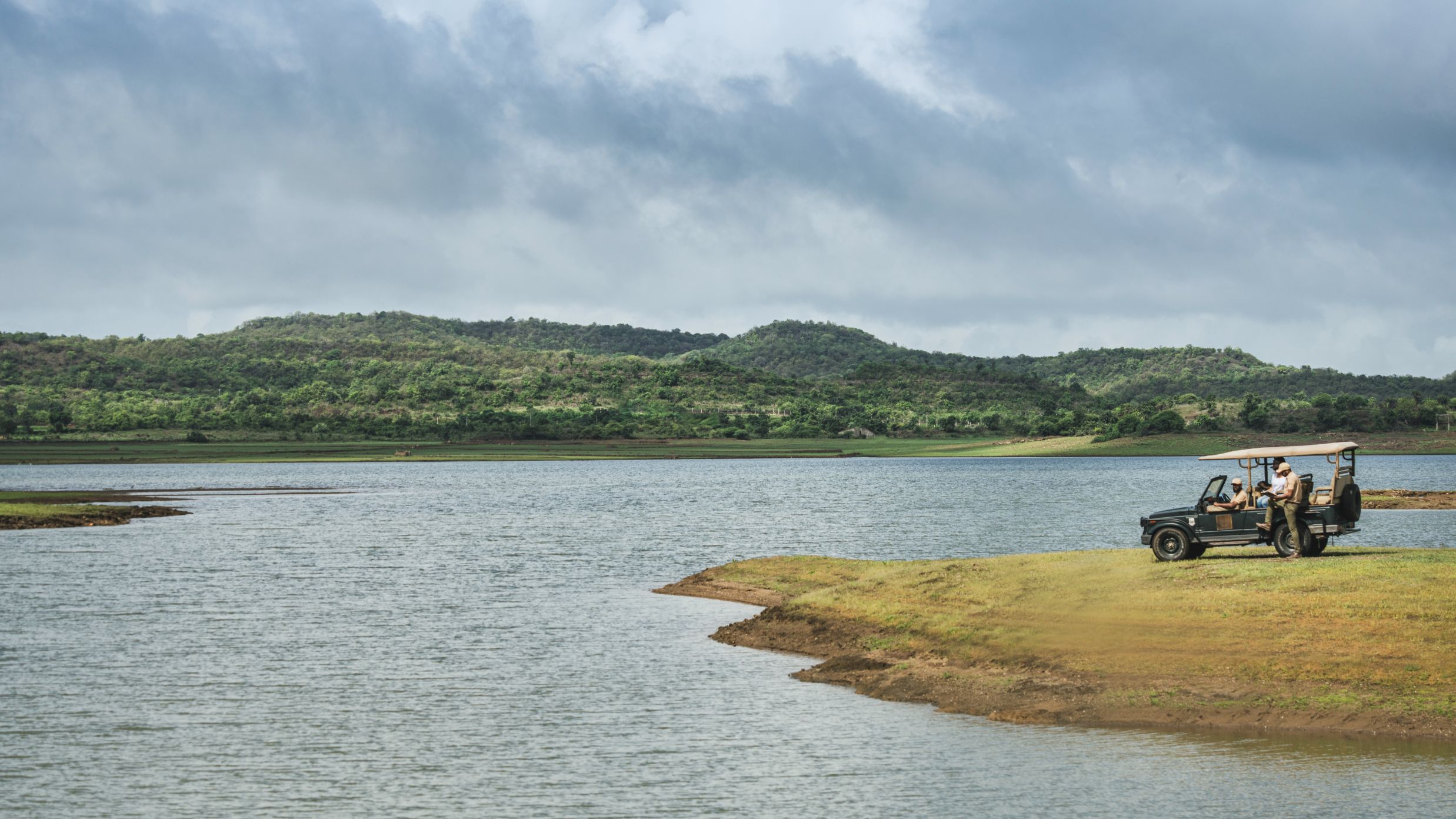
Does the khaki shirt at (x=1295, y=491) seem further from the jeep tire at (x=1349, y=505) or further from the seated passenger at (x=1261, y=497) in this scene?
the seated passenger at (x=1261, y=497)

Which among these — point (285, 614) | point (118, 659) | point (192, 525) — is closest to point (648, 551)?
point (285, 614)

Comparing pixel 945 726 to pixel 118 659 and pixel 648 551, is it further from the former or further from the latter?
pixel 648 551

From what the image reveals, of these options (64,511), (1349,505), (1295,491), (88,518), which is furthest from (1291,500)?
(64,511)

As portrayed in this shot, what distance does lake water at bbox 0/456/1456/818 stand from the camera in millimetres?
20250

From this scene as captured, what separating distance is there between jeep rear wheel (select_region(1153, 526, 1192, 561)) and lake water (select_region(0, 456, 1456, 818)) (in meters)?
10.8

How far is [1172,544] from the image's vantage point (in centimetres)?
3372

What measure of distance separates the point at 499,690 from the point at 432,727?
3679mm

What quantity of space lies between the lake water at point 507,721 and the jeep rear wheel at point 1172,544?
35.3 feet

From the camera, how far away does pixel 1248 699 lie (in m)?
24.0

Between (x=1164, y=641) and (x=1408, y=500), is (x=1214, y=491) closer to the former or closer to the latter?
(x=1164, y=641)

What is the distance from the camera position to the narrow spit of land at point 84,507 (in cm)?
8575

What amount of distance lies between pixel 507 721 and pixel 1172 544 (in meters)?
18.3

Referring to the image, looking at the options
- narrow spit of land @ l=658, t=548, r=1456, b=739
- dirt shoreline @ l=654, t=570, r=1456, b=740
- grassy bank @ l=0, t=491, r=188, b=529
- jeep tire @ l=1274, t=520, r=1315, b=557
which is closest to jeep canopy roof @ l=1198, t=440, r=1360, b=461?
jeep tire @ l=1274, t=520, r=1315, b=557

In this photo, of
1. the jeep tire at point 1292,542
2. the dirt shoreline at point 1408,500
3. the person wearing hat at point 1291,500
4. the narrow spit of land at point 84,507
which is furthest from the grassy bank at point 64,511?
the dirt shoreline at point 1408,500
